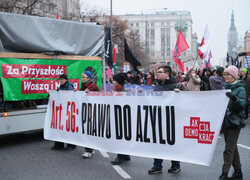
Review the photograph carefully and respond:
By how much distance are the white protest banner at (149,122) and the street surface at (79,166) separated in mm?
372

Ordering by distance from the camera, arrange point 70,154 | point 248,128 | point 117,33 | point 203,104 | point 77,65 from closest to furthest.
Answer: point 203,104
point 70,154
point 77,65
point 248,128
point 117,33

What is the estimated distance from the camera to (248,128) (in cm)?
1055

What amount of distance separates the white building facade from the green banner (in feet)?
411

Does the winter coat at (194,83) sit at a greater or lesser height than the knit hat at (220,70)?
lesser

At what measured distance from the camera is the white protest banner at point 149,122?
4824mm

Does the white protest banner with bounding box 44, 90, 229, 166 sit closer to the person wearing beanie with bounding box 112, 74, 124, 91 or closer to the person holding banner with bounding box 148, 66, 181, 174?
the person holding banner with bounding box 148, 66, 181, 174

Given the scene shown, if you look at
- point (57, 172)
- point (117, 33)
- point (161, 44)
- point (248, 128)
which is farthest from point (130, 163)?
point (161, 44)

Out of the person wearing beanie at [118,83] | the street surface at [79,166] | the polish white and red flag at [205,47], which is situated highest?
the polish white and red flag at [205,47]

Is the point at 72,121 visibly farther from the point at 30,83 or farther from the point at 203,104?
→ the point at 203,104

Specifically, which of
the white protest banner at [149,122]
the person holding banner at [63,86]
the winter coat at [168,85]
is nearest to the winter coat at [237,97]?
the white protest banner at [149,122]

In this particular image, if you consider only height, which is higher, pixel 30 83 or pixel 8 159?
pixel 30 83

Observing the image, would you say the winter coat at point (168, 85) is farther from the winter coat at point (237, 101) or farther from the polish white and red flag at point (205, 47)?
the polish white and red flag at point (205, 47)

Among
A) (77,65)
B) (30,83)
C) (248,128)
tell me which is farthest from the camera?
(248,128)

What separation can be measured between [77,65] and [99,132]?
3350 mm
